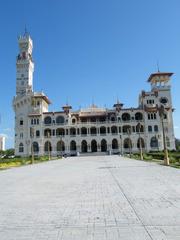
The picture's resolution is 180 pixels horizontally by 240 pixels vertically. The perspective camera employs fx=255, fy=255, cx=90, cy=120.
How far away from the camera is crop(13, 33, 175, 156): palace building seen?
259 feet

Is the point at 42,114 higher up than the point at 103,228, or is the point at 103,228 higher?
the point at 42,114

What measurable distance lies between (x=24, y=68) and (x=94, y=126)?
3332cm

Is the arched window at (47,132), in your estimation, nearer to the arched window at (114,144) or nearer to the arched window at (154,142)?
the arched window at (114,144)

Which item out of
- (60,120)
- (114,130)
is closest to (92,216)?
(114,130)

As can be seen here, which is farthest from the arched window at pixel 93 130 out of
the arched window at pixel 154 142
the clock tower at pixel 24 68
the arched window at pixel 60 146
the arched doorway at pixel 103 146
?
the clock tower at pixel 24 68

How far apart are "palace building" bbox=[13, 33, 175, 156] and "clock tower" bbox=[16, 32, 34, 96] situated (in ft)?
16.0

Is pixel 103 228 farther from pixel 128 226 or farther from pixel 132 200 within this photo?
pixel 132 200

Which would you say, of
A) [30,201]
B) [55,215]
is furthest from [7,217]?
[30,201]

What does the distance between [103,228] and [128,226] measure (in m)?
0.57

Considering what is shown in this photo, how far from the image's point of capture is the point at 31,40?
314 ft

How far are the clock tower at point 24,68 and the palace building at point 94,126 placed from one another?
4.87 meters

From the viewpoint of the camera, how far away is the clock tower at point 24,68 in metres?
89.9

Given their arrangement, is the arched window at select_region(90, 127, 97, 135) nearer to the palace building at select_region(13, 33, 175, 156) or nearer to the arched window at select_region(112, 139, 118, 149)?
the palace building at select_region(13, 33, 175, 156)

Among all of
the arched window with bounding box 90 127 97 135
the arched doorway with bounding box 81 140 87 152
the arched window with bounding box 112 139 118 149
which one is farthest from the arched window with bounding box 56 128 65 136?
the arched window with bounding box 112 139 118 149
